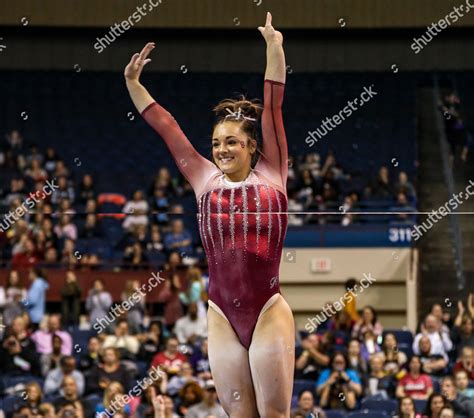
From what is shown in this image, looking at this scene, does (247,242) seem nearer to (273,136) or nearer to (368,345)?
(273,136)

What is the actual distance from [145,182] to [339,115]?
3.11m

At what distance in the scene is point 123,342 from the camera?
9508mm

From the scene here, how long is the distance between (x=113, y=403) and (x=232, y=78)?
976 centimetres

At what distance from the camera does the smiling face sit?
4703 millimetres

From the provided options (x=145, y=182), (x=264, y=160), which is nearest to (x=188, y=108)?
(x=145, y=182)

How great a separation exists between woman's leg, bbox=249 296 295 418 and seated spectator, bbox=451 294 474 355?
1992 mm

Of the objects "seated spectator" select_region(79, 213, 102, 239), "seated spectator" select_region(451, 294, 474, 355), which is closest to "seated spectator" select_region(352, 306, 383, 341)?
"seated spectator" select_region(451, 294, 474, 355)

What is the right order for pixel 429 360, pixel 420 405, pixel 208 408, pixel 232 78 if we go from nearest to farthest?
pixel 420 405
pixel 208 408
pixel 429 360
pixel 232 78

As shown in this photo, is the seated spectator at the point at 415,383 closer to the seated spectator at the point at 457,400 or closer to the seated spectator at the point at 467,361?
the seated spectator at the point at 457,400

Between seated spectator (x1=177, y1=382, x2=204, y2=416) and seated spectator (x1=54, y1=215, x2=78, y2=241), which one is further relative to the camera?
seated spectator (x1=54, y1=215, x2=78, y2=241)

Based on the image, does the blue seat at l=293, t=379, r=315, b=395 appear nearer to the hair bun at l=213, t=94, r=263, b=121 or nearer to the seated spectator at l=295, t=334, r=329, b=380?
the seated spectator at l=295, t=334, r=329, b=380

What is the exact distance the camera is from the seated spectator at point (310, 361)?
8.83 meters

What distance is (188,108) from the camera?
16078 mm

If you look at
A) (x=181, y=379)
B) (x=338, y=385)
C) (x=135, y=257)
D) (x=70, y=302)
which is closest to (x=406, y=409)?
(x=338, y=385)
